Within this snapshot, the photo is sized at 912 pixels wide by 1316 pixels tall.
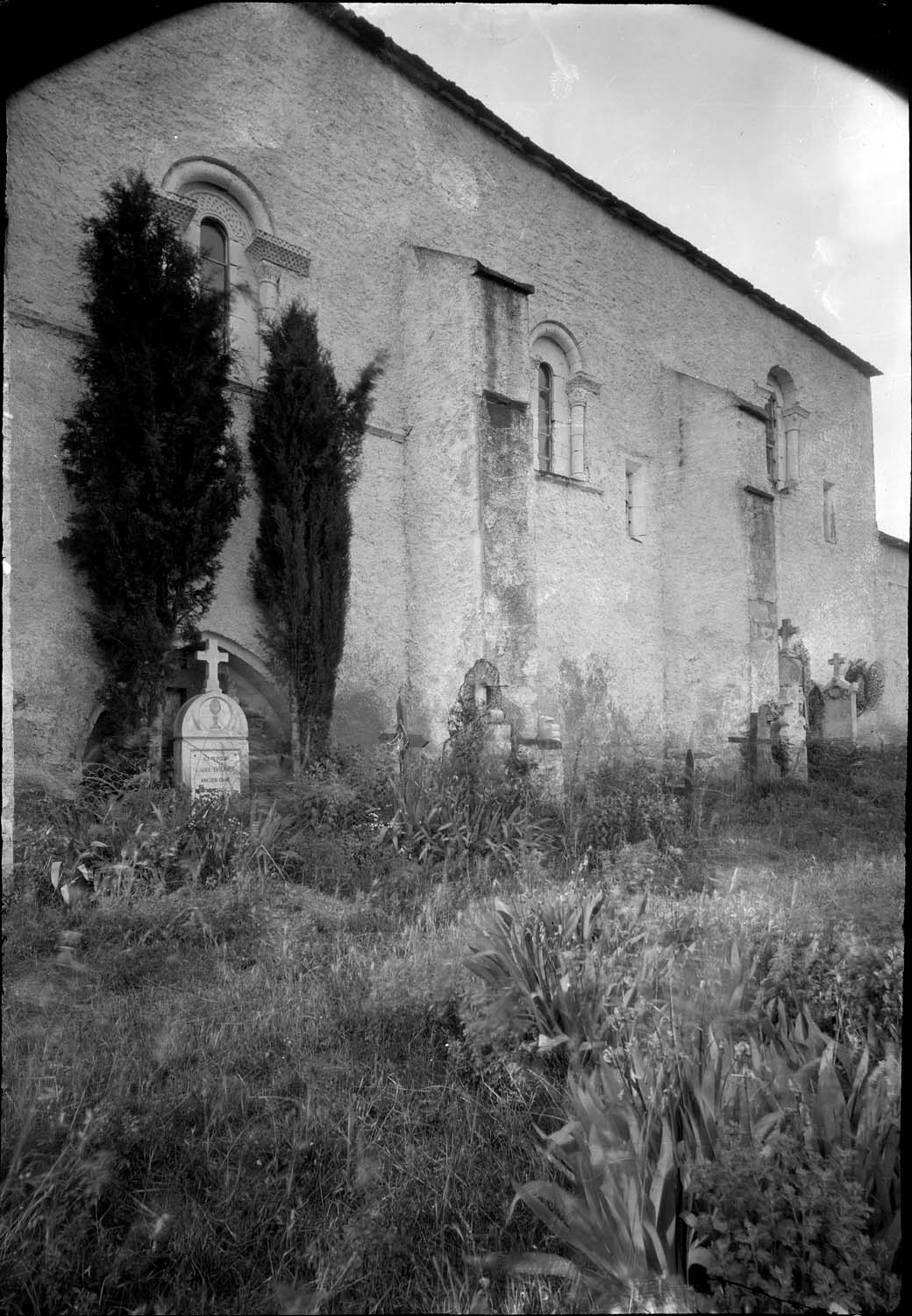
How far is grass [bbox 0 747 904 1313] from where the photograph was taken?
1639 mm

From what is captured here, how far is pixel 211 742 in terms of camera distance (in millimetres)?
7633

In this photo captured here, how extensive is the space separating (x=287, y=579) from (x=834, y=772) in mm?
5964

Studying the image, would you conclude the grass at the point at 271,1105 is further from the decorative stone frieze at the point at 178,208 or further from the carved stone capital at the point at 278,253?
the carved stone capital at the point at 278,253

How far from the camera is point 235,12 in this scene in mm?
8375

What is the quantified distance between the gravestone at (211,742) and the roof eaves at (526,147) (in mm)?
5874

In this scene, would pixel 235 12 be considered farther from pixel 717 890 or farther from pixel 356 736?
pixel 717 890

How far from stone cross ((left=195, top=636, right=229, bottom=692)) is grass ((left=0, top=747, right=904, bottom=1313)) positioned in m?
3.81

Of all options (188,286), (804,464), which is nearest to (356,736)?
(188,286)

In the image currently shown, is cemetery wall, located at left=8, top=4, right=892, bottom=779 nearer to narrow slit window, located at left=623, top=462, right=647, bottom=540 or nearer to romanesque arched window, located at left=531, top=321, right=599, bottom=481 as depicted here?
narrow slit window, located at left=623, top=462, right=647, bottom=540

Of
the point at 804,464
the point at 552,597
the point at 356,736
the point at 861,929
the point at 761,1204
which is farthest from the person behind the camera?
the point at 804,464

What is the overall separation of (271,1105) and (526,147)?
12255 millimetres

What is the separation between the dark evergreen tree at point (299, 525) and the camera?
28.3 feet

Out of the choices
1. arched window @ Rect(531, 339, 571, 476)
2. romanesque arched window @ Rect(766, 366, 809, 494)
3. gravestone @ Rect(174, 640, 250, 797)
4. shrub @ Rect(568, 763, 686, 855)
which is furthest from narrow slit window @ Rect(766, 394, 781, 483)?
gravestone @ Rect(174, 640, 250, 797)

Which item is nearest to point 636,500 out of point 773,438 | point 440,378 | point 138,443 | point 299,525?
point 773,438
